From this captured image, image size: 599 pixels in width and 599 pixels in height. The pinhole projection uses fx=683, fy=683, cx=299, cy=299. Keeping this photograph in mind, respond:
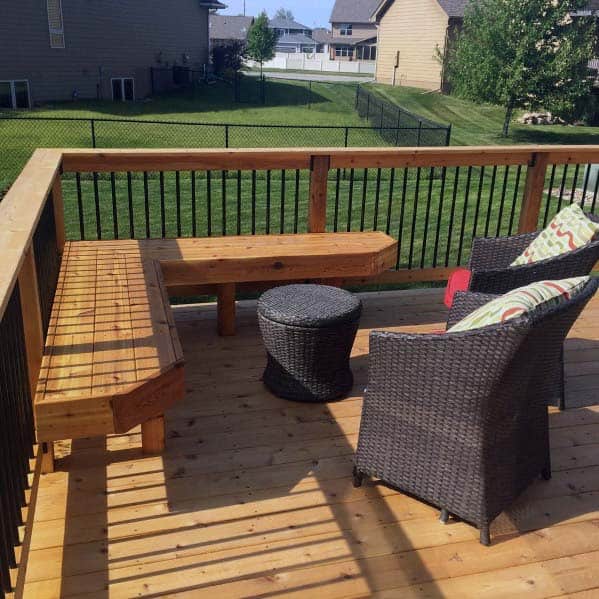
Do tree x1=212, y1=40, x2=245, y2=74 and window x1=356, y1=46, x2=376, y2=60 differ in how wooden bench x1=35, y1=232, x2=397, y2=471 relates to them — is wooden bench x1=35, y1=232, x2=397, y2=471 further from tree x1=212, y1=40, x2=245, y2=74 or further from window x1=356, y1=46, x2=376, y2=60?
window x1=356, y1=46, x2=376, y2=60

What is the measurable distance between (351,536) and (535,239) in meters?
2.01

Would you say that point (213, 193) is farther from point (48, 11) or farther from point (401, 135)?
point (48, 11)

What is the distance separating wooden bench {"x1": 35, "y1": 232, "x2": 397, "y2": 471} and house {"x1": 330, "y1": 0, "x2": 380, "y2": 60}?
57.9 meters

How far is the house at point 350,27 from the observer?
59.5 meters

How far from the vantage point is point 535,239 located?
A: 3.71 meters

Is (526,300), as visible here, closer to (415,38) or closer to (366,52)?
(415,38)

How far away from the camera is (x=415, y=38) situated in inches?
1246

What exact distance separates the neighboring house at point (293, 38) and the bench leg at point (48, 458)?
81.5 meters

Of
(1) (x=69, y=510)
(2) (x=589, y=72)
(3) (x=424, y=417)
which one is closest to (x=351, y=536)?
(3) (x=424, y=417)

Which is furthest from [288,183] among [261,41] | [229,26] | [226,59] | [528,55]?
[229,26]

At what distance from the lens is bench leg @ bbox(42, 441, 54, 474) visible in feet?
9.16

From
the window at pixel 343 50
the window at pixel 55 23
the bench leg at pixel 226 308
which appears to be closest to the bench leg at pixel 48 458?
the bench leg at pixel 226 308

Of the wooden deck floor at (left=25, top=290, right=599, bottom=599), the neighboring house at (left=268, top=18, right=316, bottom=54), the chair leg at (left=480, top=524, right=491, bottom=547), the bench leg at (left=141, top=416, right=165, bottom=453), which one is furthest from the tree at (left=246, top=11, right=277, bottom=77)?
the neighboring house at (left=268, top=18, right=316, bottom=54)

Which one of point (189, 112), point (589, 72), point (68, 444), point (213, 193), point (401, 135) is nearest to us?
point (68, 444)
